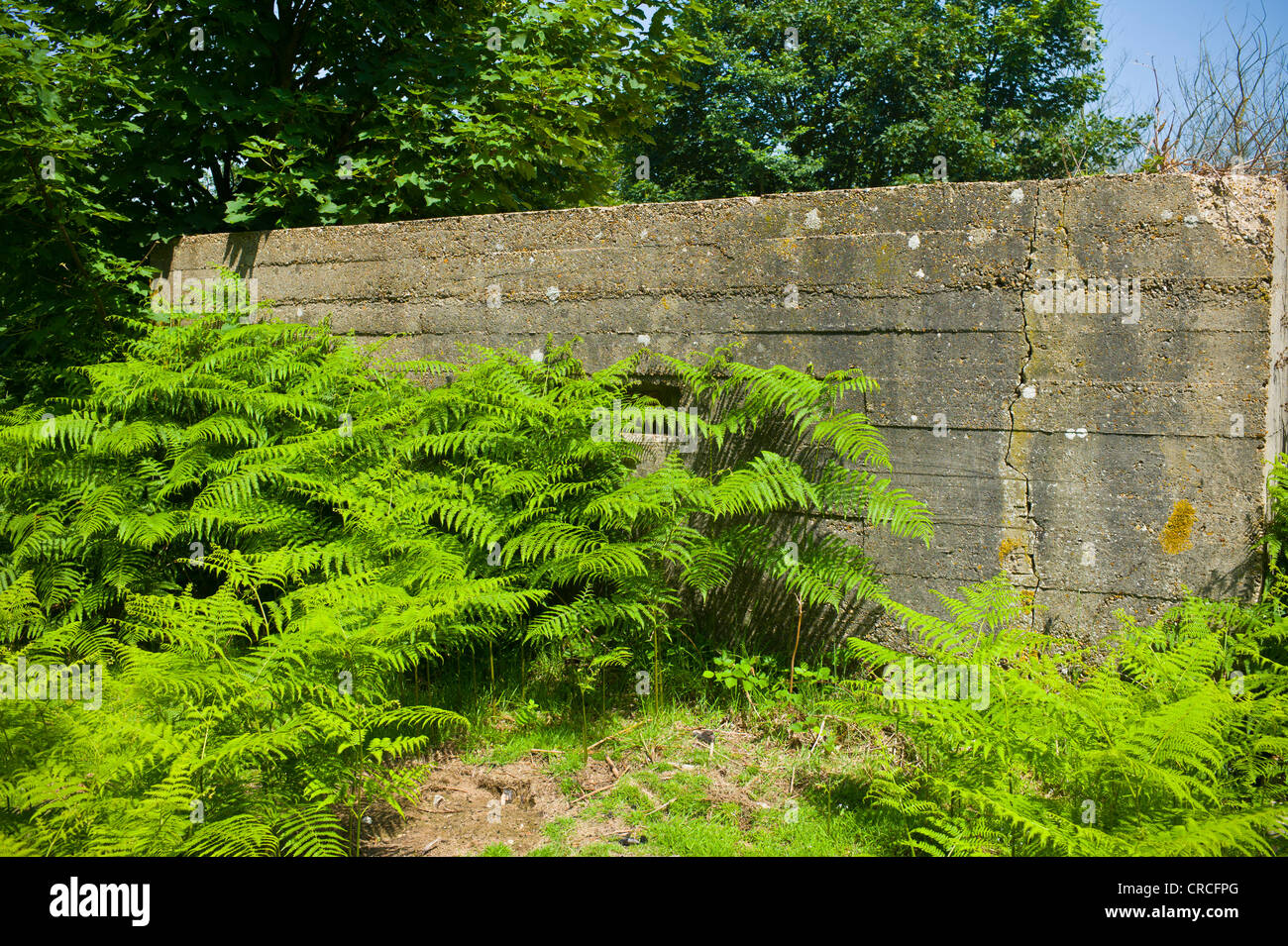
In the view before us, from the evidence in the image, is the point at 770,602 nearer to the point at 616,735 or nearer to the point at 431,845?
the point at 616,735

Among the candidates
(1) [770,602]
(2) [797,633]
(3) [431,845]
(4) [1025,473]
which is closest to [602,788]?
(3) [431,845]

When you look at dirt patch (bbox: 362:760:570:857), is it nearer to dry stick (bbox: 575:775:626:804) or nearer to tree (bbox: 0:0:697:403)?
dry stick (bbox: 575:775:626:804)

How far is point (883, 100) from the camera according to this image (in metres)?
22.3

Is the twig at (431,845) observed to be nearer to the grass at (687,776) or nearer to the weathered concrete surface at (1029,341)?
the grass at (687,776)

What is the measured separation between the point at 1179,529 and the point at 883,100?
22.0 meters

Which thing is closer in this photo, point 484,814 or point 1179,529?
point 484,814

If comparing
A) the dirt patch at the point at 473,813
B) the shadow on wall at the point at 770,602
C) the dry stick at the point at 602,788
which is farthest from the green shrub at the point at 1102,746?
the dirt patch at the point at 473,813

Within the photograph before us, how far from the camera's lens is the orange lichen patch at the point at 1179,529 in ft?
11.4

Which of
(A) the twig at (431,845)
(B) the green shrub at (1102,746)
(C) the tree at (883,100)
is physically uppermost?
(C) the tree at (883,100)

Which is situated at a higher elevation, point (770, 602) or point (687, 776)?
point (770, 602)

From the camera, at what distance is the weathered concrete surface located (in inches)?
135

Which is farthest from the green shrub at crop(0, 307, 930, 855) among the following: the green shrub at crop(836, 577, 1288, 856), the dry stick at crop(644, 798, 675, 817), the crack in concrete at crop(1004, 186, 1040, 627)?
the green shrub at crop(836, 577, 1288, 856)

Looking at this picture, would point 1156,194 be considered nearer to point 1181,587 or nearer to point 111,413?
point 1181,587

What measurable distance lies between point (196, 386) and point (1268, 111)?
36.2ft
